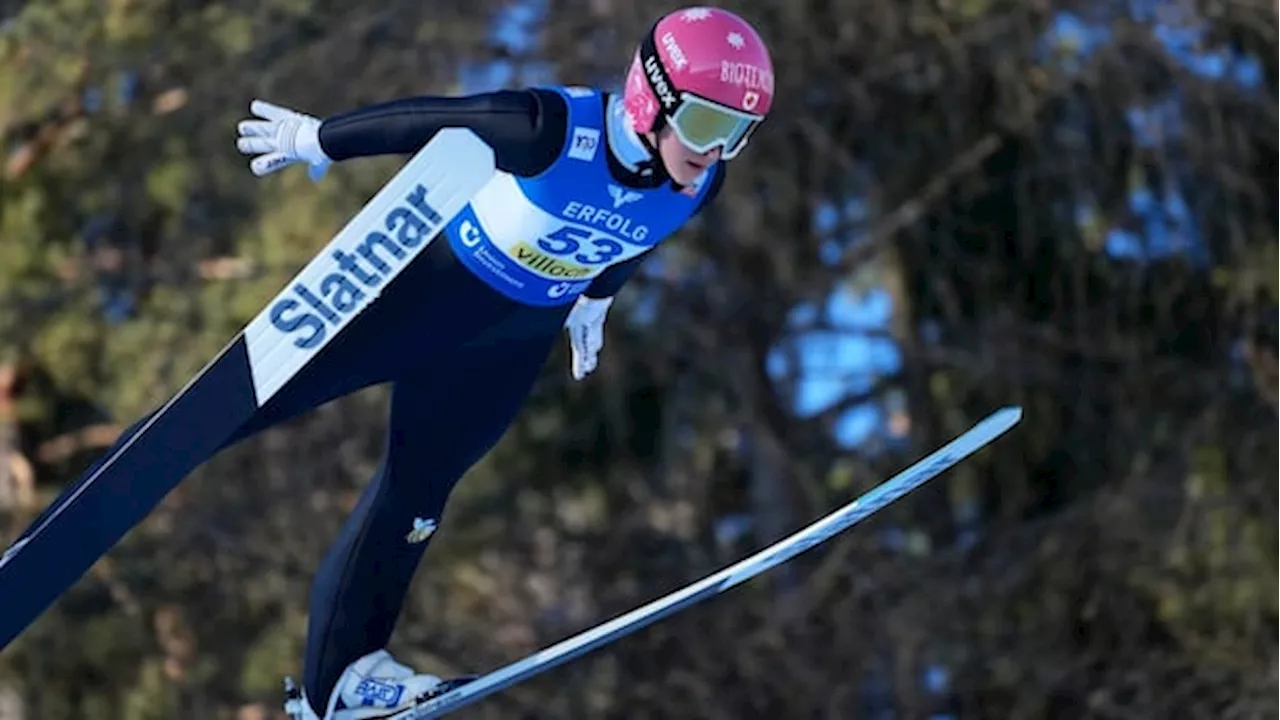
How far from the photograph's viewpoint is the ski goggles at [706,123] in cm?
327

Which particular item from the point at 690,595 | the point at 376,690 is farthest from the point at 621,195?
the point at 376,690

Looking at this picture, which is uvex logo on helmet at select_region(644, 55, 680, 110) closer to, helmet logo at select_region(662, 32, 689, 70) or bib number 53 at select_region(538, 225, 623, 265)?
helmet logo at select_region(662, 32, 689, 70)

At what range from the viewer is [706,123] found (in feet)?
10.8

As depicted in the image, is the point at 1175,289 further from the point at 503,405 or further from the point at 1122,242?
the point at 503,405

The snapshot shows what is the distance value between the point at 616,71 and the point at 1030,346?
171 cm

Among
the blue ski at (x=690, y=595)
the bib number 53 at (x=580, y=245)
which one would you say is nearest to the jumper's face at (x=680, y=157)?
the bib number 53 at (x=580, y=245)

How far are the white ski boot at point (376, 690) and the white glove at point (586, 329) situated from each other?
55cm

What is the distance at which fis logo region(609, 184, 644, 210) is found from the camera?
3398 mm

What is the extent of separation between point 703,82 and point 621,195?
23 centimetres

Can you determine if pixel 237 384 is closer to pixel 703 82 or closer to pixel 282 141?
pixel 282 141

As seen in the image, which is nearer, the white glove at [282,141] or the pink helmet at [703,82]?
the pink helmet at [703,82]

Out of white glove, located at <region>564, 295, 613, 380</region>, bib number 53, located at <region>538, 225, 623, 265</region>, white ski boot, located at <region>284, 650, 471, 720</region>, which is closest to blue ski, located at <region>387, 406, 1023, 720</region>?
white ski boot, located at <region>284, 650, 471, 720</region>

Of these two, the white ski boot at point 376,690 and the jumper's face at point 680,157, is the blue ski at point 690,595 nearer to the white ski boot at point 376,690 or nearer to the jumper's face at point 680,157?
the white ski boot at point 376,690

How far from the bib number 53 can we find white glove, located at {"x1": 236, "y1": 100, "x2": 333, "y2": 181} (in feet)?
1.12
